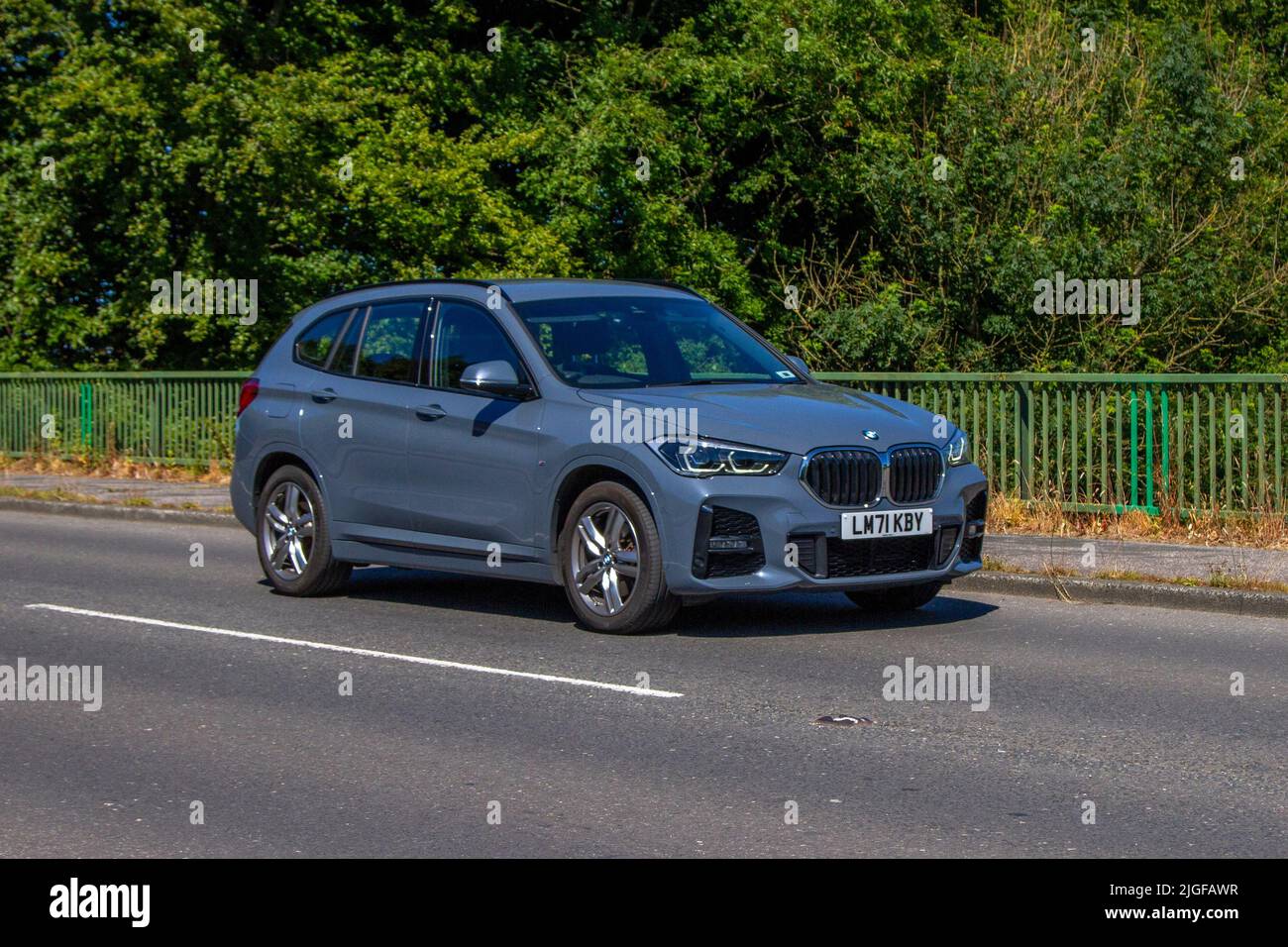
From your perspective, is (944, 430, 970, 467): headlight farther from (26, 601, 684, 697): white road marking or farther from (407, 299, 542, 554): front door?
(26, 601, 684, 697): white road marking

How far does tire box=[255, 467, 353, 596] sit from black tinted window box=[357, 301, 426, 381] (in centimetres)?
87

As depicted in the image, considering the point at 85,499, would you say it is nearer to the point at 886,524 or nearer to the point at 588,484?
the point at 588,484

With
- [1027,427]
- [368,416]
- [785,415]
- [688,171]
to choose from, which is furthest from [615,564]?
[688,171]

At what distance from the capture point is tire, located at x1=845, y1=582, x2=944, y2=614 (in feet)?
36.7

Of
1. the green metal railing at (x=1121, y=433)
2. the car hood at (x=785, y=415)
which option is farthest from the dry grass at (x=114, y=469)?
the car hood at (x=785, y=415)

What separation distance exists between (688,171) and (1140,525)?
17.1m

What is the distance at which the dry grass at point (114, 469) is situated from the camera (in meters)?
24.1

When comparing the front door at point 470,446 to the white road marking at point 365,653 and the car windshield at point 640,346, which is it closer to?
the car windshield at point 640,346

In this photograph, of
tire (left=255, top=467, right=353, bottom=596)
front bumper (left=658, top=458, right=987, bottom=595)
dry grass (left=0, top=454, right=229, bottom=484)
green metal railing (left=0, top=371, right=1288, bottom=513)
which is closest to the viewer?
front bumper (left=658, top=458, right=987, bottom=595)

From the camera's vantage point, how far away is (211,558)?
1534 centimetres

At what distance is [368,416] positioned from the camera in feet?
38.2

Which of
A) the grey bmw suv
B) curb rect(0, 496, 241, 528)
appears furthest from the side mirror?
curb rect(0, 496, 241, 528)

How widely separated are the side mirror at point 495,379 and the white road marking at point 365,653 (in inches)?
63.3
